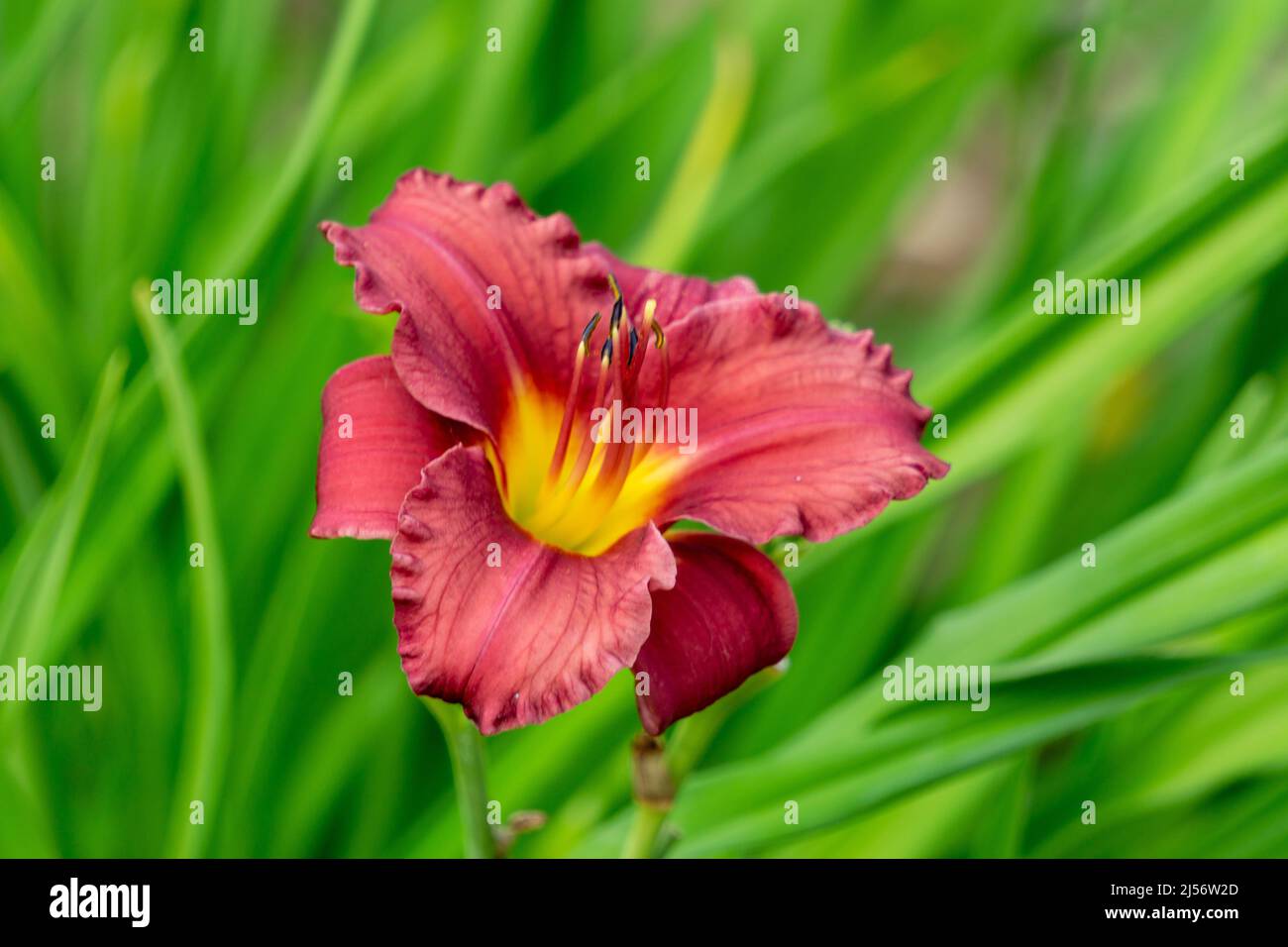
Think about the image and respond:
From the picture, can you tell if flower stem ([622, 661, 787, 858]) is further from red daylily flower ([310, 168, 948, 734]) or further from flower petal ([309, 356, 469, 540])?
flower petal ([309, 356, 469, 540])

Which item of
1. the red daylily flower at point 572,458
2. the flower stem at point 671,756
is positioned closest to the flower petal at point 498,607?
the red daylily flower at point 572,458

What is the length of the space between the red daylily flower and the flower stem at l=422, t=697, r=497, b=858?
0.09 meters

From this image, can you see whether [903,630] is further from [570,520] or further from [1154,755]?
[570,520]

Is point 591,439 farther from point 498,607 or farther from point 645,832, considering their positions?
point 645,832

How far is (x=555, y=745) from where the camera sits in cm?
81

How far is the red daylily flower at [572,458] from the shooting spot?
43cm

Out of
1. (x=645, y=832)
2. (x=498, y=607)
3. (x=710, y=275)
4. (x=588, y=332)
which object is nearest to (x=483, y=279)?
(x=588, y=332)

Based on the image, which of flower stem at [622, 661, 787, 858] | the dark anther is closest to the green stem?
flower stem at [622, 661, 787, 858]

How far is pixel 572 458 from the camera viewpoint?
0.53m

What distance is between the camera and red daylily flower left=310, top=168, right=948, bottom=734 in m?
0.43

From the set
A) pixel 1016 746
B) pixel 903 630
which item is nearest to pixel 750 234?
pixel 903 630

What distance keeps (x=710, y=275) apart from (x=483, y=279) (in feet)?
1.80

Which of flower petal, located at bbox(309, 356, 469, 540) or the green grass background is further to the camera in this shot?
the green grass background

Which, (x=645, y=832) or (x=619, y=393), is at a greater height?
(x=619, y=393)
